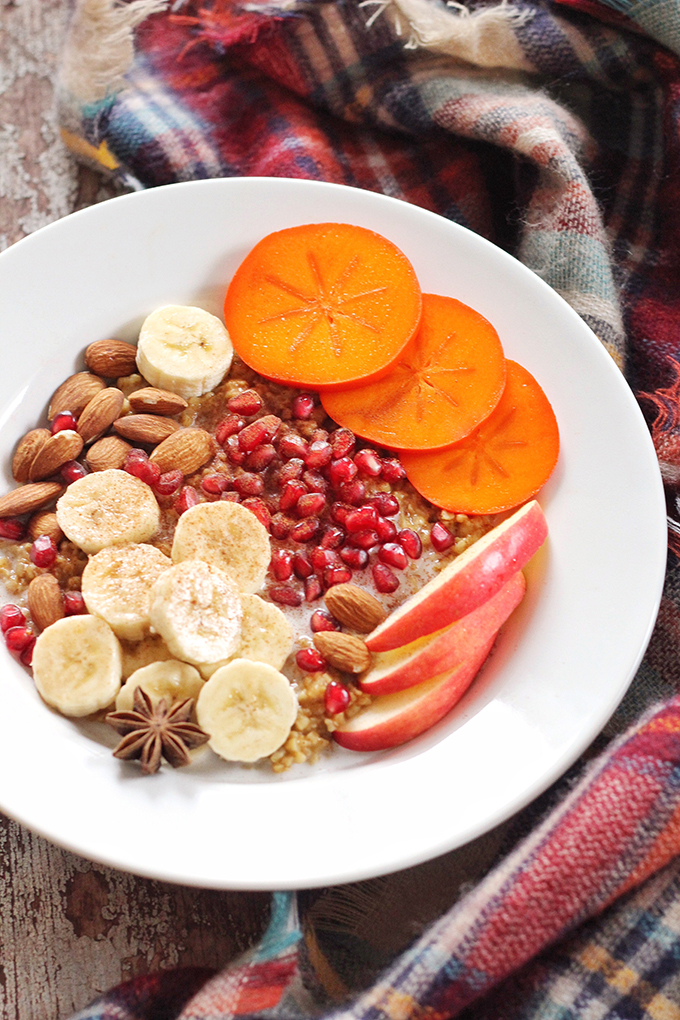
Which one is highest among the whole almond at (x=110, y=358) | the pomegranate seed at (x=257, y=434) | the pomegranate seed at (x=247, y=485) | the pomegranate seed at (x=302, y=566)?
the whole almond at (x=110, y=358)

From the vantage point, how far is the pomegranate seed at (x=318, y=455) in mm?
2207

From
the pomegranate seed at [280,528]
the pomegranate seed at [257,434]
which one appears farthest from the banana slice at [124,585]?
the pomegranate seed at [257,434]

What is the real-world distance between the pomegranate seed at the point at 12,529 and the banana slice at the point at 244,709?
63 centimetres

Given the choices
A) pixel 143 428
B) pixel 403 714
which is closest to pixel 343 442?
pixel 143 428

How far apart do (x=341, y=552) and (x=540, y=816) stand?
0.75 m

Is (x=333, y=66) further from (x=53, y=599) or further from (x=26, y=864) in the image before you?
(x=26, y=864)

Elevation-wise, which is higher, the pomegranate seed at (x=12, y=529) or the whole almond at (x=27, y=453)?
the whole almond at (x=27, y=453)

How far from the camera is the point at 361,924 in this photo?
1890mm

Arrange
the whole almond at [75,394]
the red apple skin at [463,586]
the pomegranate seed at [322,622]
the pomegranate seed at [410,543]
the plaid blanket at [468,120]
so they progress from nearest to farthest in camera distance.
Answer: the red apple skin at [463,586], the pomegranate seed at [322,622], the pomegranate seed at [410,543], the whole almond at [75,394], the plaid blanket at [468,120]

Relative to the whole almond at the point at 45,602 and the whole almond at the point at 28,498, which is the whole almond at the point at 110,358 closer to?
the whole almond at the point at 28,498

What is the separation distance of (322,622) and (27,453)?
2.75ft

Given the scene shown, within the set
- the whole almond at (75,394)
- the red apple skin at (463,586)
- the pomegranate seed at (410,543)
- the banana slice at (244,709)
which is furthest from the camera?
the whole almond at (75,394)

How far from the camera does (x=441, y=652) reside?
1922 mm

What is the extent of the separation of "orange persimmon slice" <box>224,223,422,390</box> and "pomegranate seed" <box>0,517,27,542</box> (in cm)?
71
